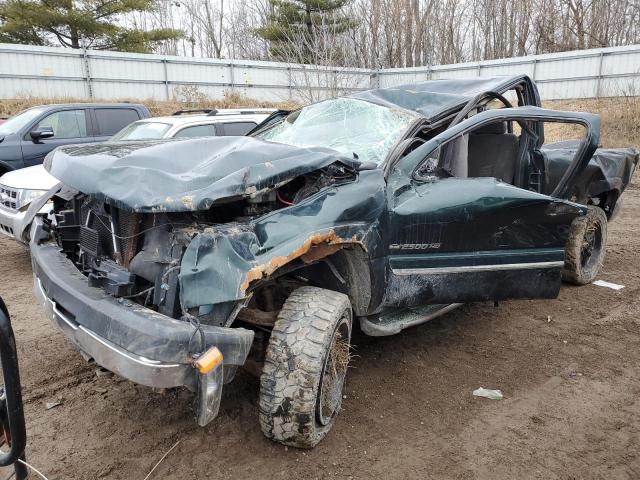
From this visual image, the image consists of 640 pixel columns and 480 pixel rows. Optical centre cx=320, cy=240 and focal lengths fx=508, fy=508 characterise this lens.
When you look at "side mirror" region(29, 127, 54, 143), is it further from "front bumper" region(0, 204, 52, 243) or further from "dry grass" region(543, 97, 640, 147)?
"dry grass" region(543, 97, 640, 147)

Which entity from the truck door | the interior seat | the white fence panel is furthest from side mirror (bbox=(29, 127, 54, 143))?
the white fence panel

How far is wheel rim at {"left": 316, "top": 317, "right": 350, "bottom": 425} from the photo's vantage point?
8.82 ft

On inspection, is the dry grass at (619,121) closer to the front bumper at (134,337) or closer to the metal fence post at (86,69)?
the front bumper at (134,337)

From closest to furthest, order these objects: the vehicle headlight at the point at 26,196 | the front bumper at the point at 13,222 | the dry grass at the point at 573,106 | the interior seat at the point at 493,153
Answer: the interior seat at the point at 493,153
the front bumper at the point at 13,222
the vehicle headlight at the point at 26,196
the dry grass at the point at 573,106

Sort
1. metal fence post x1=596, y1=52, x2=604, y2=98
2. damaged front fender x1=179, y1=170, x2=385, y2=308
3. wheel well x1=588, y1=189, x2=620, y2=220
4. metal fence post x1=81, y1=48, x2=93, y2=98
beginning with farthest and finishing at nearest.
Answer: metal fence post x1=596, y1=52, x2=604, y2=98, metal fence post x1=81, y1=48, x2=93, y2=98, wheel well x1=588, y1=189, x2=620, y2=220, damaged front fender x1=179, y1=170, x2=385, y2=308

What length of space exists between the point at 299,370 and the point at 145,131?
521cm

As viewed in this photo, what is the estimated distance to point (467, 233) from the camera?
3.26 meters

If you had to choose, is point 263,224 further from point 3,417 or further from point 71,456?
point 71,456

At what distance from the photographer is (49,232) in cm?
338

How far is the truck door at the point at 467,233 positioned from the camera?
124 inches

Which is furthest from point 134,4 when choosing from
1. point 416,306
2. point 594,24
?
point 416,306

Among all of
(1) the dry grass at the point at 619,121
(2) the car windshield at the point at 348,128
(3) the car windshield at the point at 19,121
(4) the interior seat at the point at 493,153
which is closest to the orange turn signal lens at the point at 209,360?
(2) the car windshield at the point at 348,128

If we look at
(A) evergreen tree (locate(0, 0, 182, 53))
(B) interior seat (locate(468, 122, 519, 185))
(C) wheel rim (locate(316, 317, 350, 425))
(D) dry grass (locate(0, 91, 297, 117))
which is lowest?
(C) wheel rim (locate(316, 317, 350, 425))

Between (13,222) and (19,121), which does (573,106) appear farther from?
(13,222)
